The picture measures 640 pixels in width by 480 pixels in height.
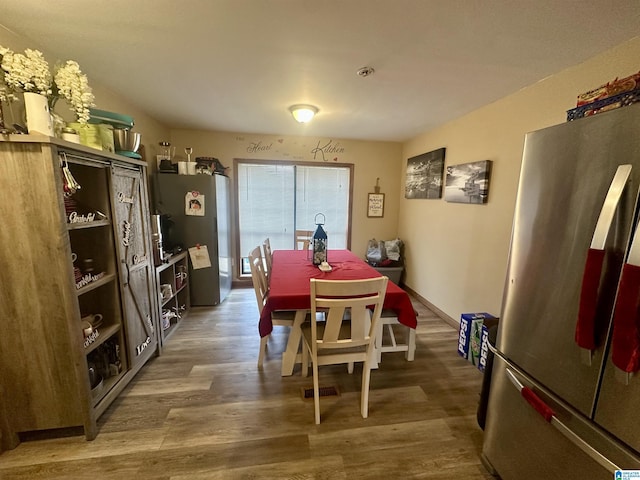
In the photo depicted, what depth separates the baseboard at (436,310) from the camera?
306cm

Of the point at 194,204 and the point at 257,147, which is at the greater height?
the point at 257,147

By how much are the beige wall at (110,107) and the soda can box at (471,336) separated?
348 cm

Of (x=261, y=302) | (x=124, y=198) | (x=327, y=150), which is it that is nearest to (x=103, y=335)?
(x=124, y=198)

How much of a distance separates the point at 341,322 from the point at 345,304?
0.21 metres

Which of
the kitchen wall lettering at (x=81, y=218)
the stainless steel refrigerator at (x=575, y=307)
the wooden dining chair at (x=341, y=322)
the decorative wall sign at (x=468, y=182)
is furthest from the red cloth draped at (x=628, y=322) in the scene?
the kitchen wall lettering at (x=81, y=218)

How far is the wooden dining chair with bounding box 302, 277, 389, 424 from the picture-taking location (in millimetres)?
1534

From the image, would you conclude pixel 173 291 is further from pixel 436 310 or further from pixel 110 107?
pixel 436 310

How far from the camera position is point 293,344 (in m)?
2.10

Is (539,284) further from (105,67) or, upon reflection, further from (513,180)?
(105,67)

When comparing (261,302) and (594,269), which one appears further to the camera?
(261,302)

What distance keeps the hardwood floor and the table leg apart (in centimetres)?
9

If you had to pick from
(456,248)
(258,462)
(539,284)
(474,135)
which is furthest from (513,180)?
(258,462)

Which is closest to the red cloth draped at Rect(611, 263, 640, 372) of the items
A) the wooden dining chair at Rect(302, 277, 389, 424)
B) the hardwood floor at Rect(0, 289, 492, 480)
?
the wooden dining chair at Rect(302, 277, 389, 424)

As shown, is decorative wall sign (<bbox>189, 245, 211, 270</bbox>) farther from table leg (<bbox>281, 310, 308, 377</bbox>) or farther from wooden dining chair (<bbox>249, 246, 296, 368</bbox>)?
table leg (<bbox>281, 310, 308, 377</bbox>)
